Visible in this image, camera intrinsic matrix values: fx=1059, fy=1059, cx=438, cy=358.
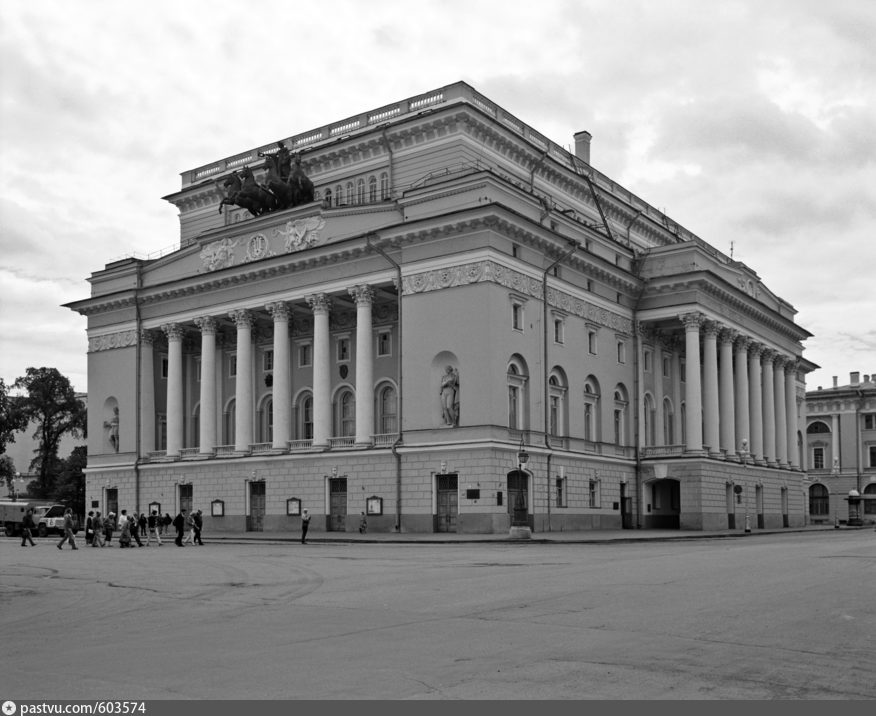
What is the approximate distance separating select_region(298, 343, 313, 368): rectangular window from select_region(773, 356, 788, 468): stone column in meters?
33.3

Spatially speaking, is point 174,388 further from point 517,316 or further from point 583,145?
point 583,145

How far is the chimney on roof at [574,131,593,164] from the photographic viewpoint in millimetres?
70875

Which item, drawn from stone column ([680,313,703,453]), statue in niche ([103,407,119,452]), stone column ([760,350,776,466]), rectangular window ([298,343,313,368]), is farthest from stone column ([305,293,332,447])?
stone column ([760,350,776,466])

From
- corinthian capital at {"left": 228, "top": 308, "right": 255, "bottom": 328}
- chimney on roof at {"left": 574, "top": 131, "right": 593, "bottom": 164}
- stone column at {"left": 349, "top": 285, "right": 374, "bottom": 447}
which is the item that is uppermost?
chimney on roof at {"left": 574, "top": 131, "right": 593, "bottom": 164}

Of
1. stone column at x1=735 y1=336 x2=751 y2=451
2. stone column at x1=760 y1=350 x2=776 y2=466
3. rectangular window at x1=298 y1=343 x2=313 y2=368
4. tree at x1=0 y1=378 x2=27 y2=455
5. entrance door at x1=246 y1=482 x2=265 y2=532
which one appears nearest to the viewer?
entrance door at x1=246 y1=482 x2=265 y2=532

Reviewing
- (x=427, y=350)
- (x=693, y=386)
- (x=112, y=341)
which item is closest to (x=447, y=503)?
(x=427, y=350)

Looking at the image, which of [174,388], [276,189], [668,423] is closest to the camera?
[276,189]

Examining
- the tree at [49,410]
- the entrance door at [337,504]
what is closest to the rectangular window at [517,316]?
the entrance door at [337,504]

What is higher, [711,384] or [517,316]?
[517,316]

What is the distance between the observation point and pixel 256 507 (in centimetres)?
5550

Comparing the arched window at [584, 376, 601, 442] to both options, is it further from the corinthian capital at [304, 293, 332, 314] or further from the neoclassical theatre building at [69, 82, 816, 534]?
the corinthian capital at [304, 293, 332, 314]

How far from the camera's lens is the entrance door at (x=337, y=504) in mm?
51594

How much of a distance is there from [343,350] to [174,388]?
35.8 ft

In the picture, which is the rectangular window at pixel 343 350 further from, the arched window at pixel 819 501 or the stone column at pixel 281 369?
the arched window at pixel 819 501
